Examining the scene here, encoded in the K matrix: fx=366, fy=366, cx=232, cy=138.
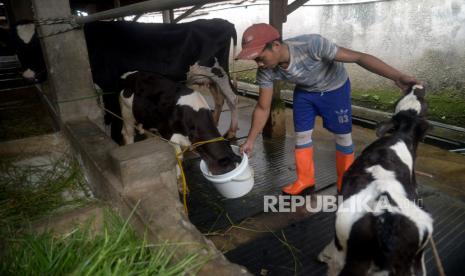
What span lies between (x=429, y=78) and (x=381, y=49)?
1056 mm

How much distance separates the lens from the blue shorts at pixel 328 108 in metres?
3.20

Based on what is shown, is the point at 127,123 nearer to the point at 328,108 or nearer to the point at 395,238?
the point at 328,108

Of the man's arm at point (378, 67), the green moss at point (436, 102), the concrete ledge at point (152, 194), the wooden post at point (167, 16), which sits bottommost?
the green moss at point (436, 102)

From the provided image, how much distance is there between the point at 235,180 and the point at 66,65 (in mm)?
1993

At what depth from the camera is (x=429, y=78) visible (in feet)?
21.3

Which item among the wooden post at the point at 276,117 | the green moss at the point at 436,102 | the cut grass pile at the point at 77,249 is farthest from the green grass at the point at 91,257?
the green moss at the point at 436,102

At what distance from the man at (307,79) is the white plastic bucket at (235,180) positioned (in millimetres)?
226

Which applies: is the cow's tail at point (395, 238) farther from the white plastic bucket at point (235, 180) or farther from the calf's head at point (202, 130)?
the calf's head at point (202, 130)

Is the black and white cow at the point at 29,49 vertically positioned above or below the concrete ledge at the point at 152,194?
above

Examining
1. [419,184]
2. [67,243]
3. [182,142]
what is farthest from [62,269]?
[419,184]

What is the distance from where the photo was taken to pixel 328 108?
3234 millimetres

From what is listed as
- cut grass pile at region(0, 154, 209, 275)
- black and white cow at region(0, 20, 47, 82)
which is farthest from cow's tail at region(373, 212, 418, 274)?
black and white cow at region(0, 20, 47, 82)

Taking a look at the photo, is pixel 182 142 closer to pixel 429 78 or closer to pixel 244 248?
pixel 244 248

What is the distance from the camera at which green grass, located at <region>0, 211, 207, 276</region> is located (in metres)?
1.53
